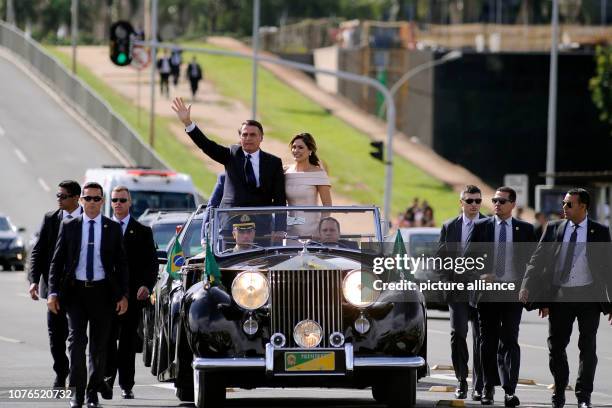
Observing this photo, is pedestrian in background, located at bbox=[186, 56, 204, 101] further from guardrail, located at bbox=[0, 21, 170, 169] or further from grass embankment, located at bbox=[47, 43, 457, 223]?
guardrail, located at bbox=[0, 21, 170, 169]

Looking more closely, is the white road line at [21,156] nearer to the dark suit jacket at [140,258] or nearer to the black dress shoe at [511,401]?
the dark suit jacket at [140,258]

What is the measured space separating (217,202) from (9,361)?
446 centimetres

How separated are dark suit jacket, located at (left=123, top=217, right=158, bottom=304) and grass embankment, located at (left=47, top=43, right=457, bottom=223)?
42.2 m

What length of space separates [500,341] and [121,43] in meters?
25.8

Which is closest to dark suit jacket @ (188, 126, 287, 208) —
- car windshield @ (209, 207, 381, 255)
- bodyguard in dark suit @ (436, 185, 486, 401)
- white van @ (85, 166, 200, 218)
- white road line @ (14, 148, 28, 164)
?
car windshield @ (209, 207, 381, 255)

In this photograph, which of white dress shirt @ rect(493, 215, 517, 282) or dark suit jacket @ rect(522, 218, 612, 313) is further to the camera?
white dress shirt @ rect(493, 215, 517, 282)

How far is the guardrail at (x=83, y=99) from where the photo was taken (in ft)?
195

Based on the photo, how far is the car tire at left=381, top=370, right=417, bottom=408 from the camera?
42.9 ft

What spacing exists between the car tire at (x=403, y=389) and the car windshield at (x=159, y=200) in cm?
2264

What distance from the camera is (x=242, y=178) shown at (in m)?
14.5

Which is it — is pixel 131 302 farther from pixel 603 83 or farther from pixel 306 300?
pixel 603 83

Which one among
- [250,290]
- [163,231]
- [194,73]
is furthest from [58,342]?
[194,73]

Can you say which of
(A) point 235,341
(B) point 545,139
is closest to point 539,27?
(B) point 545,139

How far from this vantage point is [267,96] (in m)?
78.4
